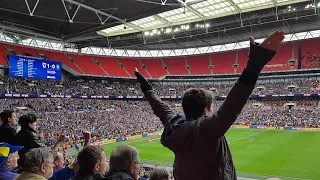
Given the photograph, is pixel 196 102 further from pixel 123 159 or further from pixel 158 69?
pixel 158 69

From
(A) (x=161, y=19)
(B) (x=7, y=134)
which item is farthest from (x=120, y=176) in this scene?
(A) (x=161, y=19)

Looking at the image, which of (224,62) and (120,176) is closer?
(120,176)

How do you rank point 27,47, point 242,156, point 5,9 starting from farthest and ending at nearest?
point 27,47 → point 5,9 → point 242,156

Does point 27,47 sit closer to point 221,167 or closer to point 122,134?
point 122,134

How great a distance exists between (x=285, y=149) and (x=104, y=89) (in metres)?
38.7

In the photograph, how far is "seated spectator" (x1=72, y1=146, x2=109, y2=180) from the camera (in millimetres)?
2963

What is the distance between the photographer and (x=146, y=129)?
42.3 m

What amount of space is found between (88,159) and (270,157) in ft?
76.3

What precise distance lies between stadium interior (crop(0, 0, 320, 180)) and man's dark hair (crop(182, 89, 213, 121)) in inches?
644

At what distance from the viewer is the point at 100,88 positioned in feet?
177

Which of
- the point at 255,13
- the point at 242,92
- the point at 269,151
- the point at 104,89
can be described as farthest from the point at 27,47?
the point at 242,92

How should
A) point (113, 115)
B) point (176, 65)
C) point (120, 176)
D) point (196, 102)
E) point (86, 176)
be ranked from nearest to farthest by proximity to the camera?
point (196, 102) → point (120, 176) → point (86, 176) → point (113, 115) → point (176, 65)

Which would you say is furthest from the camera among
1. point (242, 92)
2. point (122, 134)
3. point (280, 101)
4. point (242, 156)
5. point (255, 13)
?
point (280, 101)

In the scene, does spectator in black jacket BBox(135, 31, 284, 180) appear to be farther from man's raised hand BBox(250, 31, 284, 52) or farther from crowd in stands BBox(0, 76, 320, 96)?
crowd in stands BBox(0, 76, 320, 96)
